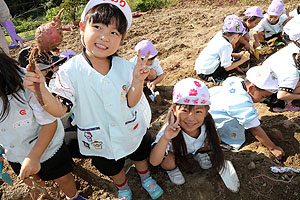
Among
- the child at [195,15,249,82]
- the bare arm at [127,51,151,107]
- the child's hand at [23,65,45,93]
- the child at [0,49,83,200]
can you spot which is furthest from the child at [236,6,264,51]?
the child's hand at [23,65,45,93]

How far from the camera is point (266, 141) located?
2.54 m

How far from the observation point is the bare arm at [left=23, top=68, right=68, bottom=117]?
1.27 m

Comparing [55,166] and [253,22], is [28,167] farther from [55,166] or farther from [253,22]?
[253,22]

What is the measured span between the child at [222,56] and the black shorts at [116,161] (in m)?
2.17

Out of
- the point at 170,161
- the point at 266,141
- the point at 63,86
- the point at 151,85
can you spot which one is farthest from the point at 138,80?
the point at 151,85

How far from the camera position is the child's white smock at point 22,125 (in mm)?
1569

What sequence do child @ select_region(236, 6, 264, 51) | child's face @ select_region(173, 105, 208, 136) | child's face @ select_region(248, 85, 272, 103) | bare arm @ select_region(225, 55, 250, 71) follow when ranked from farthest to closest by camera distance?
child @ select_region(236, 6, 264, 51) < bare arm @ select_region(225, 55, 250, 71) < child's face @ select_region(248, 85, 272, 103) < child's face @ select_region(173, 105, 208, 136)

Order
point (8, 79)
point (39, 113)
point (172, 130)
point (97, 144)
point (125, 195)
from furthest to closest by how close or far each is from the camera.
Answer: point (125, 195)
point (172, 130)
point (97, 144)
point (39, 113)
point (8, 79)

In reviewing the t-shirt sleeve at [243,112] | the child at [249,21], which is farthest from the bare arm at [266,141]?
the child at [249,21]

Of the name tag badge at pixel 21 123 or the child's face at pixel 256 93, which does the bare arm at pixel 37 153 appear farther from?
the child's face at pixel 256 93

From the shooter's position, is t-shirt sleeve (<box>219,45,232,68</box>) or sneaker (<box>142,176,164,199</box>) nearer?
sneaker (<box>142,176,164,199</box>)

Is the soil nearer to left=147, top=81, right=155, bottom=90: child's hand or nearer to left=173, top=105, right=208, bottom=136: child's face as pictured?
left=147, top=81, right=155, bottom=90: child's hand

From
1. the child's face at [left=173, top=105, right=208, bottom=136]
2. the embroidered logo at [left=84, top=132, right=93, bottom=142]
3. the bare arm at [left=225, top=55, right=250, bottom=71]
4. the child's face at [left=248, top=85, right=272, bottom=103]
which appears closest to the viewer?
the embroidered logo at [left=84, top=132, right=93, bottom=142]

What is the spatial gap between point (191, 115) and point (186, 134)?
0.27 metres
